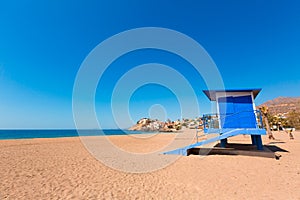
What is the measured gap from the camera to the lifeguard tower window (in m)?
9.04

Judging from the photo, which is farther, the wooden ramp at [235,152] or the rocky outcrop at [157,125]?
the rocky outcrop at [157,125]

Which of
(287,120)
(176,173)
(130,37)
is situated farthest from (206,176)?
(287,120)

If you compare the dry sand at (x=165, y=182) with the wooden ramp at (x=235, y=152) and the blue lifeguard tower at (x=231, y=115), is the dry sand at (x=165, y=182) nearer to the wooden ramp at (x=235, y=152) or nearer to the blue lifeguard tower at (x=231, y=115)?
the wooden ramp at (x=235, y=152)

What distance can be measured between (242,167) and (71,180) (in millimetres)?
6694

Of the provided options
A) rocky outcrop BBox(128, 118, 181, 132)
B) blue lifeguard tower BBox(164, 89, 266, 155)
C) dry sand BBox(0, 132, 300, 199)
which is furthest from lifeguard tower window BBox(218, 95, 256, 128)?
rocky outcrop BBox(128, 118, 181, 132)

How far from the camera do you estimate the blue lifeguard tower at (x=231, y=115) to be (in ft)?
29.5

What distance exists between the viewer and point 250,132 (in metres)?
8.02

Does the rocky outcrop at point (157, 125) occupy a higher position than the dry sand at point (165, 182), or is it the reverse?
the rocky outcrop at point (157, 125)

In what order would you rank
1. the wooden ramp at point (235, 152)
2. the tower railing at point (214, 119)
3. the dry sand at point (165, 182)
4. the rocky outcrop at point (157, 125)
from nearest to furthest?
the dry sand at point (165, 182)
the wooden ramp at point (235, 152)
the tower railing at point (214, 119)
the rocky outcrop at point (157, 125)

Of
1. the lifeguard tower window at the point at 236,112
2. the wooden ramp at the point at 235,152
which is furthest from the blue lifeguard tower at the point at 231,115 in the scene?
the wooden ramp at the point at 235,152

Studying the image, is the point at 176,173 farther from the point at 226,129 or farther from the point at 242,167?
the point at 226,129

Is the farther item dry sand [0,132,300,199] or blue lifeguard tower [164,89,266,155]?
blue lifeguard tower [164,89,266,155]

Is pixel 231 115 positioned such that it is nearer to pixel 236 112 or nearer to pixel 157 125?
pixel 236 112

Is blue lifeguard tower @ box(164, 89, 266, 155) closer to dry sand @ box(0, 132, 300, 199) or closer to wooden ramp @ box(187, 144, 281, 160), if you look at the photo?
wooden ramp @ box(187, 144, 281, 160)
